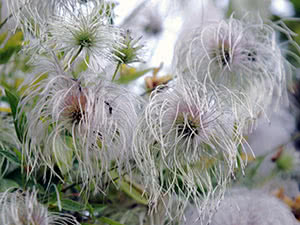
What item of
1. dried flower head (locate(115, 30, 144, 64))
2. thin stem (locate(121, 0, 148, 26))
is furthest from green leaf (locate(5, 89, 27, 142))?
thin stem (locate(121, 0, 148, 26))

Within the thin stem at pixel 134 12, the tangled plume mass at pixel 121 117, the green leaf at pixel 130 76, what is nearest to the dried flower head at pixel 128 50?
the tangled plume mass at pixel 121 117

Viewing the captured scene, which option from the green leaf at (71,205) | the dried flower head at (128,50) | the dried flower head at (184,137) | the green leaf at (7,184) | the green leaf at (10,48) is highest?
the dried flower head at (128,50)

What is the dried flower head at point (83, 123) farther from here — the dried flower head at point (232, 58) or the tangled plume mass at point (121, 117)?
the dried flower head at point (232, 58)

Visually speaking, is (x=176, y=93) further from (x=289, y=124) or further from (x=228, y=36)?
(x=289, y=124)

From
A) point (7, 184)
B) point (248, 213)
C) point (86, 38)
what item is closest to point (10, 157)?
point (7, 184)

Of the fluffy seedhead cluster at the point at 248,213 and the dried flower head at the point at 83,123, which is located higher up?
the dried flower head at the point at 83,123

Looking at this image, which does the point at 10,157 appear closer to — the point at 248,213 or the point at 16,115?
the point at 16,115

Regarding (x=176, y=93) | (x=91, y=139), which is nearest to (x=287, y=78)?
(x=176, y=93)
